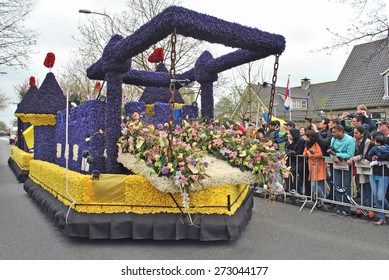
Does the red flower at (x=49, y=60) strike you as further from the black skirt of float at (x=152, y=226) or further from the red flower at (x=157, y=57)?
the black skirt of float at (x=152, y=226)

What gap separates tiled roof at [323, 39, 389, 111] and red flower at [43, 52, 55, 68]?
69.7ft

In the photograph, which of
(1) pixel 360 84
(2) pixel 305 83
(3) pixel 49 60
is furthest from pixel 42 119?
(2) pixel 305 83

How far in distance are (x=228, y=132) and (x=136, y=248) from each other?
255cm

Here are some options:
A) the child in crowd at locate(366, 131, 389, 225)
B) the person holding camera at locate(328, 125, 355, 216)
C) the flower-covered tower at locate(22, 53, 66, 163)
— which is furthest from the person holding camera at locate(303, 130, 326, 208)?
the flower-covered tower at locate(22, 53, 66, 163)

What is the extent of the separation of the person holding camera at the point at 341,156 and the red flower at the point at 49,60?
23.5 feet

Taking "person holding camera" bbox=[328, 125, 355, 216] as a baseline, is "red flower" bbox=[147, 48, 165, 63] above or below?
above

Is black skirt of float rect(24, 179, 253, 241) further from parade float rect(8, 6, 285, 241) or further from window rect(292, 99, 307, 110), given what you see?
window rect(292, 99, 307, 110)

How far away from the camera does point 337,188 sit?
6.69m

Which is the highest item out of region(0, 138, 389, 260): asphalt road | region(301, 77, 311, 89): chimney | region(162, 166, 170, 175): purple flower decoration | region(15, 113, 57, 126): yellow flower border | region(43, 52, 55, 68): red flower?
region(301, 77, 311, 89): chimney

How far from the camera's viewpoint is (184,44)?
2197cm

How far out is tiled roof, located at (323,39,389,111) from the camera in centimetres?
2433

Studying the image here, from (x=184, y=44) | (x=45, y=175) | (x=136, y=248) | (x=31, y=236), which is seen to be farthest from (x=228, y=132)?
(x=184, y=44)

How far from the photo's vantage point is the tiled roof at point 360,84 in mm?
24328

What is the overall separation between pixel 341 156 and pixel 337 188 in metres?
0.64
